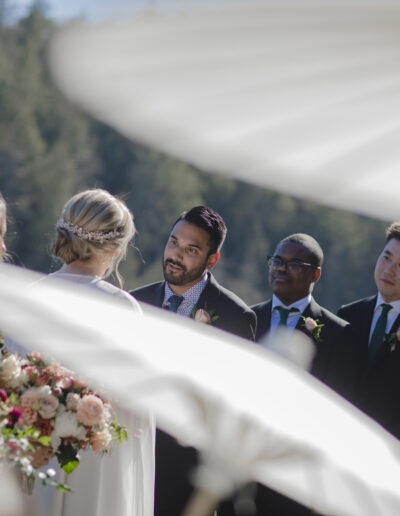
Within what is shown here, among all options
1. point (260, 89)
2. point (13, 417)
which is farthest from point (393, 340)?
point (13, 417)

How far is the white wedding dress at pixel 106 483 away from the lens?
10.4ft

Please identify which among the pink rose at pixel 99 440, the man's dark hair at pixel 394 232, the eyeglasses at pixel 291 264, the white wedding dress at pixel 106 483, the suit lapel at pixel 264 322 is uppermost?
the man's dark hair at pixel 394 232

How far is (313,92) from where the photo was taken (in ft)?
11.9

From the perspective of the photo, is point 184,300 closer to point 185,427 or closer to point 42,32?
point 185,427

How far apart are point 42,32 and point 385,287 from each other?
4938 centimetres

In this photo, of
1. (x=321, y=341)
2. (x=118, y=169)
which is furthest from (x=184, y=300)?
(x=118, y=169)

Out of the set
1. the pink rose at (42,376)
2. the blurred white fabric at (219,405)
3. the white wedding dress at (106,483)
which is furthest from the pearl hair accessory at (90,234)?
the blurred white fabric at (219,405)

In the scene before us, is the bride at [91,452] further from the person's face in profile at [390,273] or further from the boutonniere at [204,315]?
the person's face in profile at [390,273]

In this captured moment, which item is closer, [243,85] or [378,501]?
[378,501]

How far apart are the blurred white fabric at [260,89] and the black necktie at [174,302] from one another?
33.7 inches

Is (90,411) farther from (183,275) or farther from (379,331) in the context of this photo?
(379,331)

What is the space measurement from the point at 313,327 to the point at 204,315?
68 centimetres

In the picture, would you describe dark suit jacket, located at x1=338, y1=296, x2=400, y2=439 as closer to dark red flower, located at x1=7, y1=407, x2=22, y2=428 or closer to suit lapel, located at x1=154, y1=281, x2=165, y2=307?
suit lapel, located at x1=154, y1=281, x2=165, y2=307

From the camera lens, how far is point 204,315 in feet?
13.2
